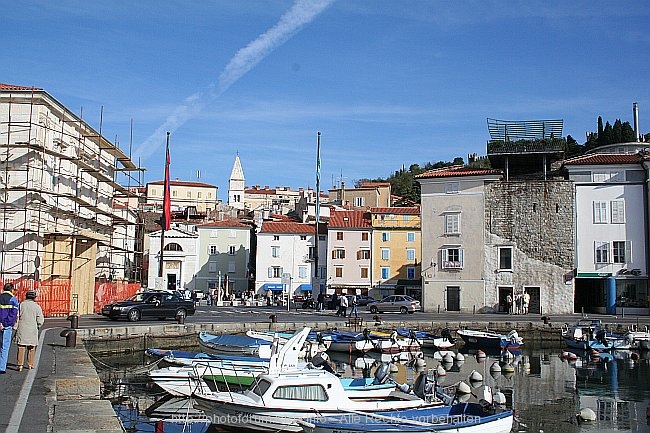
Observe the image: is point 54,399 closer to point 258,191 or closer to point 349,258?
point 349,258

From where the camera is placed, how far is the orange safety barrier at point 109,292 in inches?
1822

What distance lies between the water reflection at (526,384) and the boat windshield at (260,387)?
1.71 metres

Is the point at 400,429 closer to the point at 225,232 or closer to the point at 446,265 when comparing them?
the point at 446,265

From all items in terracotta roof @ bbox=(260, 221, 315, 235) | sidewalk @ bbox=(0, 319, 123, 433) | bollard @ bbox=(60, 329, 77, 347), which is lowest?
sidewalk @ bbox=(0, 319, 123, 433)

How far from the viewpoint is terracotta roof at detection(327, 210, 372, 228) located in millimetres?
82250

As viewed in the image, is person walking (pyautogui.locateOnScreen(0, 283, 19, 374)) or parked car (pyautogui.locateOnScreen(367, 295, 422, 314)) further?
parked car (pyautogui.locateOnScreen(367, 295, 422, 314))

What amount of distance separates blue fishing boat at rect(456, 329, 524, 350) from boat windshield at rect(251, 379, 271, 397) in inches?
950

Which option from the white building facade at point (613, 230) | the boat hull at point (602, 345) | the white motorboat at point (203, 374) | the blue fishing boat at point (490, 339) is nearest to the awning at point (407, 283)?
the white building facade at point (613, 230)

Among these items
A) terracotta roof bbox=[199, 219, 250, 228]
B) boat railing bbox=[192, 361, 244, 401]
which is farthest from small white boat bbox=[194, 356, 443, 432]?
terracotta roof bbox=[199, 219, 250, 228]

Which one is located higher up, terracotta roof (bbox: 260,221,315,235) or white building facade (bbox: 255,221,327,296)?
terracotta roof (bbox: 260,221,315,235)

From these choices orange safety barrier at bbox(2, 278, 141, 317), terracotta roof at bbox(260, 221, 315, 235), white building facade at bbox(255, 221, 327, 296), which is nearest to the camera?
orange safety barrier at bbox(2, 278, 141, 317)

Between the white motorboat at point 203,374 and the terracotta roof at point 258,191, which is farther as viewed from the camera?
the terracotta roof at point 258,191

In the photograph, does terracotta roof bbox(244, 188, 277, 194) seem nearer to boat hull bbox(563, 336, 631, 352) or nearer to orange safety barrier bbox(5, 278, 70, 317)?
orange safety barrier bbox(5, 278, 70, 317)

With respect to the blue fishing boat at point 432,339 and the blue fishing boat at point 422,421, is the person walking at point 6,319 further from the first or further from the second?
the blue fishing boat at point 432,339
